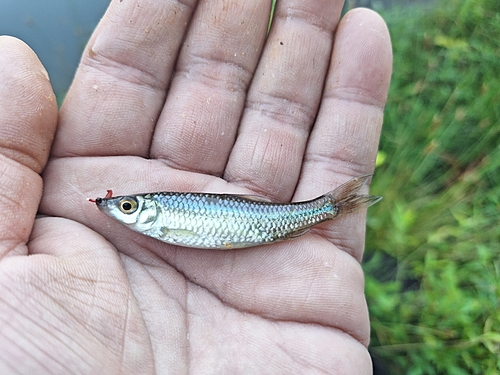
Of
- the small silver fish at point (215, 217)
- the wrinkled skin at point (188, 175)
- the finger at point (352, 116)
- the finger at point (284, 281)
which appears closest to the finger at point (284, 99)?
the wrinkled skin at point (188, 175)

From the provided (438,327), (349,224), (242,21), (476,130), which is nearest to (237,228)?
(349,224)

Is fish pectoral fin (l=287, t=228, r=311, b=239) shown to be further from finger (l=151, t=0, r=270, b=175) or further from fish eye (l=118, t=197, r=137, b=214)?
fish eye (l=118, t=197, r=137, b=214)

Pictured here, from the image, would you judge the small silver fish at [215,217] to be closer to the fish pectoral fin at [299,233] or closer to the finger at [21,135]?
the fish pectoral fin at [299,233]

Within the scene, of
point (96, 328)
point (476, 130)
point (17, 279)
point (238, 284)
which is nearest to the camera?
point (17, 279)

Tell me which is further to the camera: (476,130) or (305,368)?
(476,130)

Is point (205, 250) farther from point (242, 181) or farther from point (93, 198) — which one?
point (93, 198)

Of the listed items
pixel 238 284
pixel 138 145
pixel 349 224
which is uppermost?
pixel 138 145

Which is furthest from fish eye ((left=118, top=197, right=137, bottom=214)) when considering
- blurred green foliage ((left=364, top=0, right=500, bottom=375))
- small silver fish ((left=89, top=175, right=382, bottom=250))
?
blurred green foliage ((left=364, top=0, right=500, bottom=375))
